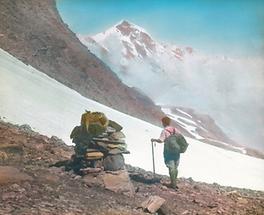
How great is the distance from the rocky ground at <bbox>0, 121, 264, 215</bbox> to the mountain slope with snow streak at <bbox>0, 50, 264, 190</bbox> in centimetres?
353

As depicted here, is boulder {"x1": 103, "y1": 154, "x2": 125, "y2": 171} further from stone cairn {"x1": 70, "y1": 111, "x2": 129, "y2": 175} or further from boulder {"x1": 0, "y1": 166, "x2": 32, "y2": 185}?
boulder {"x1": 0, "y1": 166, "x2": 32, "y2": 185}

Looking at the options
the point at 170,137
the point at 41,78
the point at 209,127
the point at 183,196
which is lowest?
the point at 183,196

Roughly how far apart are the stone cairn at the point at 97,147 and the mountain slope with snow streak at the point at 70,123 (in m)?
5.78

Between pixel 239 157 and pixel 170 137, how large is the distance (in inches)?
712

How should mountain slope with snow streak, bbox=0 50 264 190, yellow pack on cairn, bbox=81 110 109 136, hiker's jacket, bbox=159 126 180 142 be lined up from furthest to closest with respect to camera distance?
mountain slope with snow streak, bbox=0 50 264 190 → hiker's jacket, bbox=159 126 180 142 → yellow pack on cairn, bbox=81 110 109 136

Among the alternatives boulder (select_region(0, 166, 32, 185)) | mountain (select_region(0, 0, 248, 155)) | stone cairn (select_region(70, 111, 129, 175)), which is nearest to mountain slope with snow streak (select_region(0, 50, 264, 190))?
stone cairn (select_region(70, 111, 129, 175))

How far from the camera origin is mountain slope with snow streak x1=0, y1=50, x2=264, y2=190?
1839cm

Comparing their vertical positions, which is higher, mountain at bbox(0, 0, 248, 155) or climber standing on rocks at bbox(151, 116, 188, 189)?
mountain at bbox(0, 0, 248, 155)

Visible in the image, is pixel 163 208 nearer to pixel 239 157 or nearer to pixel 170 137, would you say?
pixel 170 137

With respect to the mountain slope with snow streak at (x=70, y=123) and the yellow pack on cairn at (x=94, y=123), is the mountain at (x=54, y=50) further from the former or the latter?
the yellow pack on cairn at (x=94, y=123)

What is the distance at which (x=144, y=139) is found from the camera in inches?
902

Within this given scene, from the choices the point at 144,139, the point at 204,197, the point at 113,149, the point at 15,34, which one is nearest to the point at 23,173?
the point at 113,149

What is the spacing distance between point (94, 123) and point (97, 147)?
22.8 inches

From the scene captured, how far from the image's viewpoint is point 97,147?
38.2ft
